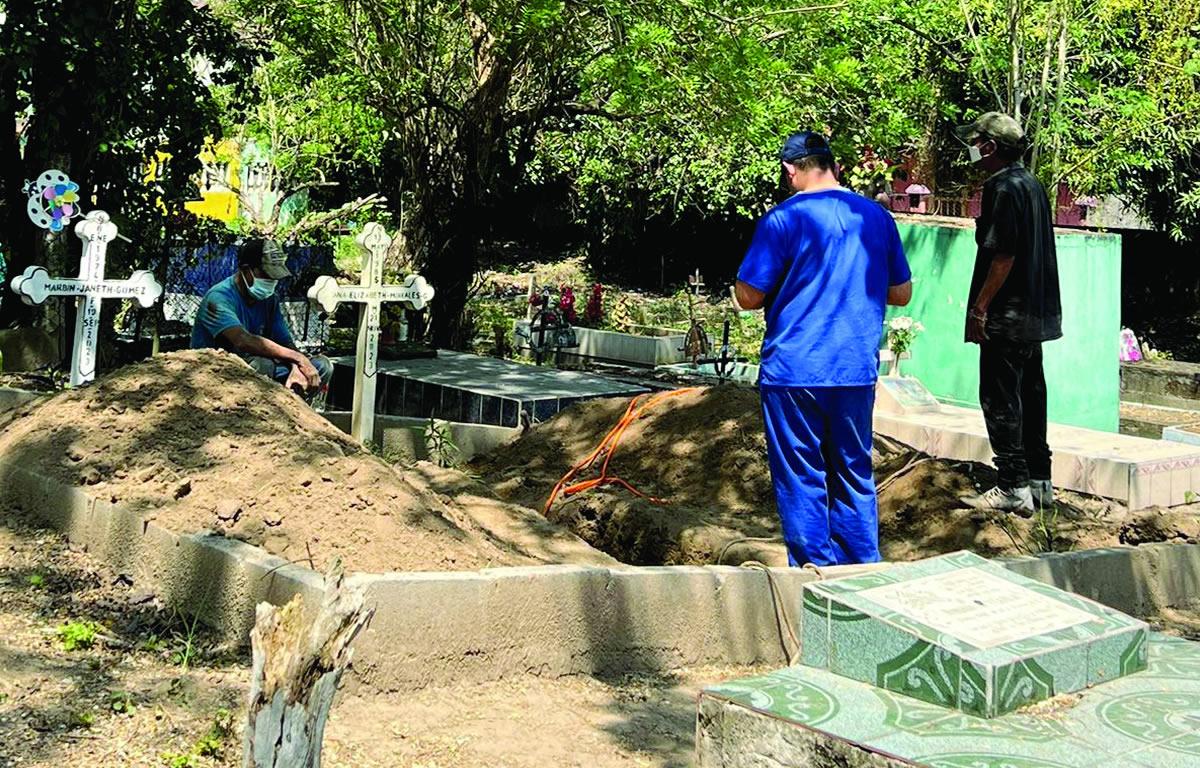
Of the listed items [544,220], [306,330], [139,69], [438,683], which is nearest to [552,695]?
[438,683]

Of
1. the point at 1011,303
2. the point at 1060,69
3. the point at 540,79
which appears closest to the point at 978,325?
the point at 1011,303

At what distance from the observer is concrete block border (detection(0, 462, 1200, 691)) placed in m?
4.81

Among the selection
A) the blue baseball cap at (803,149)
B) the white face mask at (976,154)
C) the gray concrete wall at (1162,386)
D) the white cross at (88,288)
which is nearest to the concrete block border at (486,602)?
the blue baseball cap at (803,149)

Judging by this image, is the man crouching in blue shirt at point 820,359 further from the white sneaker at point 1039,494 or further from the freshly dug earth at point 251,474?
the white sneaker at point 1039,494

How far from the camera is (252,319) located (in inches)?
331

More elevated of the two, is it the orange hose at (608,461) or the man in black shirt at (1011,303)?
the man in black shirt at (1011,303)

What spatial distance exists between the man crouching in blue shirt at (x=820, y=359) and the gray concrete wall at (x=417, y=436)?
371 centimetres

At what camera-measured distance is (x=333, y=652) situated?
315 cm

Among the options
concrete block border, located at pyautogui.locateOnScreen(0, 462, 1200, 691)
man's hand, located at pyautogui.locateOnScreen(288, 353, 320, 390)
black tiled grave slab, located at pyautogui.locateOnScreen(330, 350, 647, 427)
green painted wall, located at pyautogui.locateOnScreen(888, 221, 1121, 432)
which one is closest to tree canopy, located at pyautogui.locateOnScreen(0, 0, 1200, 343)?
green painted wall, located at pyautogui.locateOnScreen(888, 221, 1121, 432)

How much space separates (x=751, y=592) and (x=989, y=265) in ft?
8.26

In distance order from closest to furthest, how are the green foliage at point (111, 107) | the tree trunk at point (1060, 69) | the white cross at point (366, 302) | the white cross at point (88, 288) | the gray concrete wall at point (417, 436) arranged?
the white cross at point (88, 288)
the white cross at point (366, 302)
the gray concrete wall at point (417, 436)
the green foliage at point (111, 107)
the tree trunk at point (1060, 69)

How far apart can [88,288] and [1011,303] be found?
5320 millimetres

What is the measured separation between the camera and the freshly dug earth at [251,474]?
5477mm

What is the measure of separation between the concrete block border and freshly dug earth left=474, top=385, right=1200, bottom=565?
1030 millimetres
